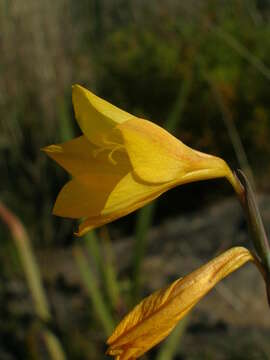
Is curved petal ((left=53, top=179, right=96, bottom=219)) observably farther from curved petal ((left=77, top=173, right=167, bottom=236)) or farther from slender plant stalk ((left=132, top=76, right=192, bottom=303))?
slender plant stalk ((left=132, top=76, right=192, bottom=303))

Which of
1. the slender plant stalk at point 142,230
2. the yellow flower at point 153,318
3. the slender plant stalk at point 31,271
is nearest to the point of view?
the yellow flower at point 153,318

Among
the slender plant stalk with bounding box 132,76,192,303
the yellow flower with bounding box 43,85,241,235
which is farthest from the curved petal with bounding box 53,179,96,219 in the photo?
the slender plant stalk with bounding box 132,76,192,303

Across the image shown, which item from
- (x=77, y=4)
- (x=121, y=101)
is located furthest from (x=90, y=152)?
(x=77, y=4)

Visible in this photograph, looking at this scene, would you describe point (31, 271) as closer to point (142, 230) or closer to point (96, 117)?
point (142, 230)

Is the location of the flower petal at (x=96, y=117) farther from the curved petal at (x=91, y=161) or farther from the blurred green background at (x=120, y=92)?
the blurred green background at (x=120, y=92)

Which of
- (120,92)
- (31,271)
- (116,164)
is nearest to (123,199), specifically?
(116,164)

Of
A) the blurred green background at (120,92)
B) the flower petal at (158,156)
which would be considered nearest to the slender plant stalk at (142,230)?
the flower petal at (158,156)

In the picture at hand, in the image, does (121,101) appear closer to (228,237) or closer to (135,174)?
(228,237)
